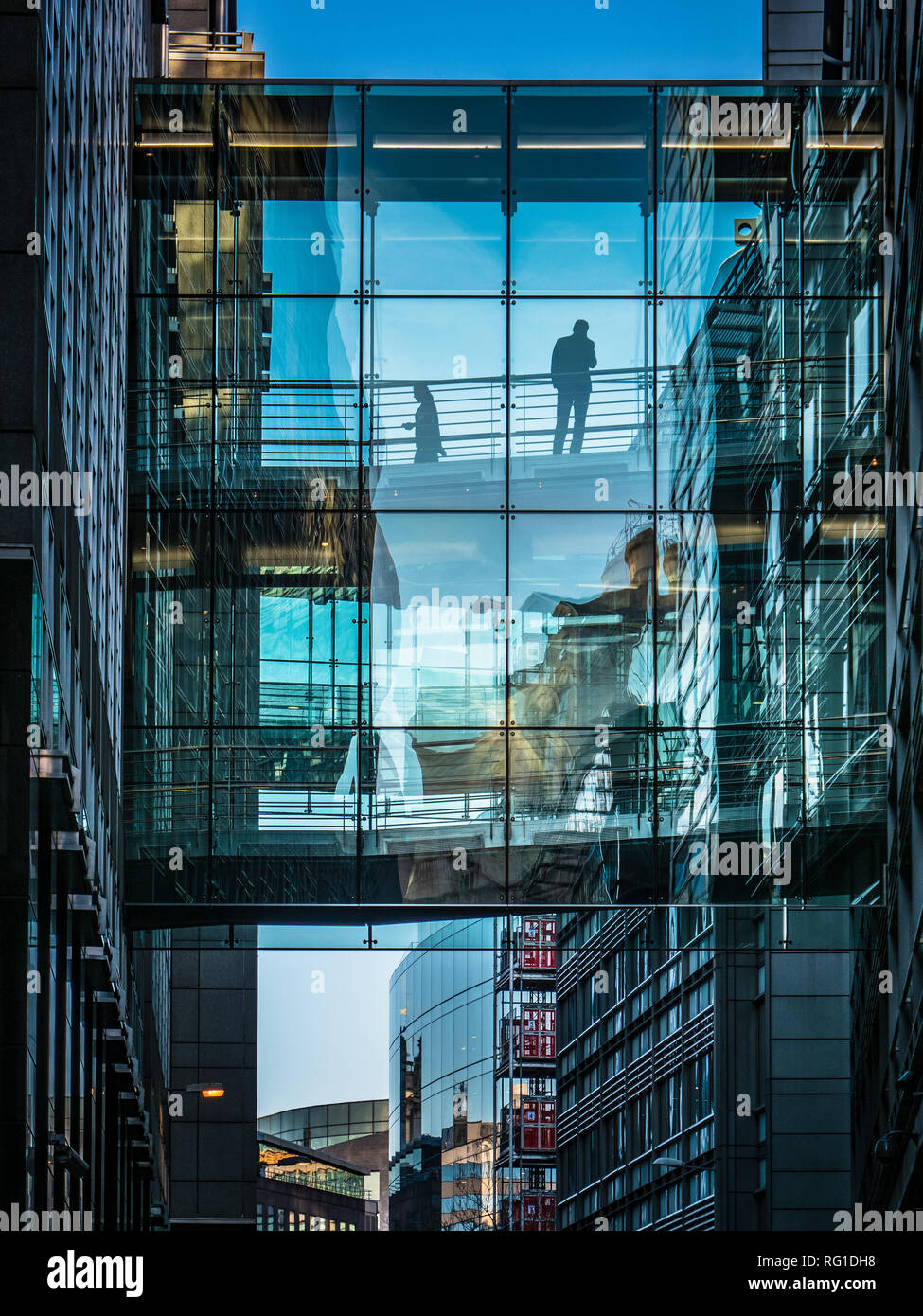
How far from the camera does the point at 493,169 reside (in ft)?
91.4

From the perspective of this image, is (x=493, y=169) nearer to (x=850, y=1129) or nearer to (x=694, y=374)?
(x=694, y=374)

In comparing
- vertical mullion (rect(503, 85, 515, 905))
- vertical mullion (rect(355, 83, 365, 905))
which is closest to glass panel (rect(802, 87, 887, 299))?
vertical mullion (rect(503, 85, 515, 905))

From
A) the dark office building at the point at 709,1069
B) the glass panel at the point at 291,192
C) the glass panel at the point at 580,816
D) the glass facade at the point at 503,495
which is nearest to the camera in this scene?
the glass panel at the point at 580,816

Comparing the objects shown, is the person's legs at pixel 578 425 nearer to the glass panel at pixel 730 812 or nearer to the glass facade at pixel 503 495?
the glass facade at pixel 503 495

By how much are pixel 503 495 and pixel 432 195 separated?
14.0ft

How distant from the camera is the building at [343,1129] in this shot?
1459 inches

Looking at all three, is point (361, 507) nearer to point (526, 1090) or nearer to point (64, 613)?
point (64, 613)

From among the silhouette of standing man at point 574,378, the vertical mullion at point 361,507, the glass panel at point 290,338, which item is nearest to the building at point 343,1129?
the vertical mullion at point 361,507

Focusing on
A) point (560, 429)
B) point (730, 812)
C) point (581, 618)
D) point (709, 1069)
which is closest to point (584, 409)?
point (560, 429)

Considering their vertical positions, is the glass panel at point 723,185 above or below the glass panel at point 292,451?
above

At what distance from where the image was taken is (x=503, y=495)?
27453mm

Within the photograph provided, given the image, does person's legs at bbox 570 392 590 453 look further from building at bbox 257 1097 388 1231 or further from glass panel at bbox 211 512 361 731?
building at bbox 257 1097 388 1231

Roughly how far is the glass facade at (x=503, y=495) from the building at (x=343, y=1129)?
1196 centimetres

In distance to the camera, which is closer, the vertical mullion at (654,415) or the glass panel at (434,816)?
the glass panel at (434,816)
